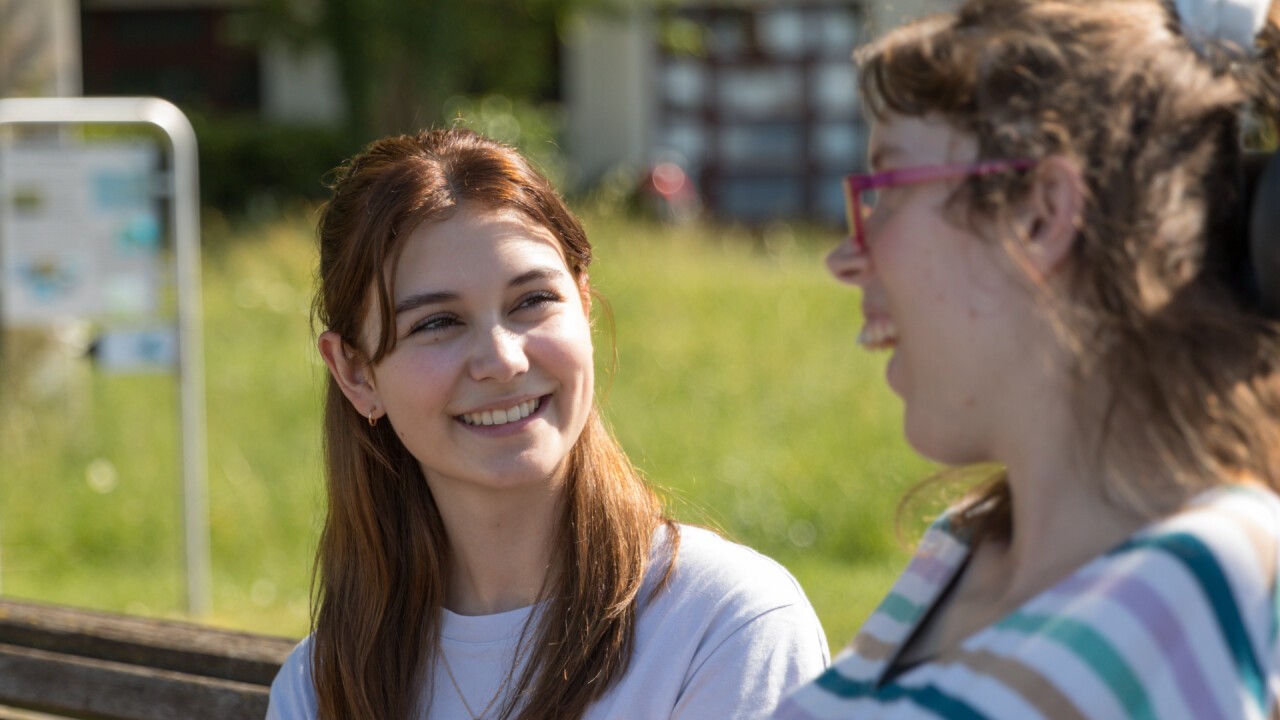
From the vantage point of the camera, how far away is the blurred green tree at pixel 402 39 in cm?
1522

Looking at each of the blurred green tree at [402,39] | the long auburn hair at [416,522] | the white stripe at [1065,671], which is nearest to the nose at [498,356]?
the long auburn hair at [416,522]

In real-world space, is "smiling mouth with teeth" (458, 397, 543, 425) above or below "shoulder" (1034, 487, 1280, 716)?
below

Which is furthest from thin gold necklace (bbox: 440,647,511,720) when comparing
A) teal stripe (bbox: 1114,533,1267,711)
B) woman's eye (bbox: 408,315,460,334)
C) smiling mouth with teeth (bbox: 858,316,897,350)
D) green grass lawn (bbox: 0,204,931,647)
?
green grass lawn (bbox: 0,204,931,647)

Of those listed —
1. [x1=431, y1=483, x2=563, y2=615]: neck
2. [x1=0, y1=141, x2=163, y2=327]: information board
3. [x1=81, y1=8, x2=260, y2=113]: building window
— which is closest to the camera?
[x1=431, y1=483, x2=563, y2=615]: neck

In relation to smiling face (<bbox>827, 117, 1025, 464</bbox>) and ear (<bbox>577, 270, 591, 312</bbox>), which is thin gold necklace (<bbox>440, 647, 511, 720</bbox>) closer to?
ear (<bbox>577, 270, 591, 312</bbox>)

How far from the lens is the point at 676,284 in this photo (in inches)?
412

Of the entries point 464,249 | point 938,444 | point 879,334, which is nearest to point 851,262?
point 879,334

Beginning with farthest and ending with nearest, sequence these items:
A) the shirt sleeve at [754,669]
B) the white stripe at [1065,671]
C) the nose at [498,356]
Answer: the nose at [498,356], the shirt sleeve at [754,669], the white stripe at [1065,671]

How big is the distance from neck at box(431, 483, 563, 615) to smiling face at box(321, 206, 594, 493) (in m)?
0.08

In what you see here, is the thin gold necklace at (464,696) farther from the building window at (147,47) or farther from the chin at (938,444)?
the building window at (147,47)

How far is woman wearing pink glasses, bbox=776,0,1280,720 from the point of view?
1.12 meters

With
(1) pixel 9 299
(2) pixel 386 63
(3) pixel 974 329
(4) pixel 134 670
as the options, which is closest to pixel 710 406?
(1) pixel 9 299

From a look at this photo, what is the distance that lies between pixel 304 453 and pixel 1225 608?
6707 millimetres

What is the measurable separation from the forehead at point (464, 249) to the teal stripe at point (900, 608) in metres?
0.84
